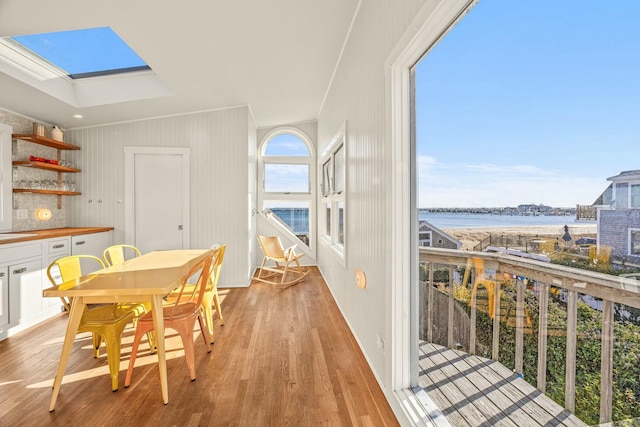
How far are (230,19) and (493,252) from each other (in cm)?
267

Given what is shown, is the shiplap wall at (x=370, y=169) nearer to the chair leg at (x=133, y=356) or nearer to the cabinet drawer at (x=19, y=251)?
the chair leg at (x=133, y=356)

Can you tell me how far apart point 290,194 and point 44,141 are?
3.64m

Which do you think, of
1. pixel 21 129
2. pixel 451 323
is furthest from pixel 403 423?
pixel 21 129

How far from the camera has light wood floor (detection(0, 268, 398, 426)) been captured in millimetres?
1610

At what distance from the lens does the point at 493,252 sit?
1.17 m

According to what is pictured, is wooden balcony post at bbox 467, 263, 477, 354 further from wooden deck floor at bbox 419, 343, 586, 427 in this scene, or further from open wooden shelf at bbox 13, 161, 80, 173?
open wooden shelf at bbox 13, 161, 80, 173

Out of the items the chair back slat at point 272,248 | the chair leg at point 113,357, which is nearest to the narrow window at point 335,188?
the chair back slat at point 272,248

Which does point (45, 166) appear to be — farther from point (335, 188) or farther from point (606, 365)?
point (606, 365)

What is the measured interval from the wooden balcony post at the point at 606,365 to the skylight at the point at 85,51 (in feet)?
12.7

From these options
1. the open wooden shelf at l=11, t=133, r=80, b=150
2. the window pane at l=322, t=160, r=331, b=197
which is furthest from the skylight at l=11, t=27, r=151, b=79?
the window pane at l=322, t=160, r=331, b=197

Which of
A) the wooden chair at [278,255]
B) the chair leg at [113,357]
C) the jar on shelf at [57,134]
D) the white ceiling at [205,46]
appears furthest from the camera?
the wooden chair at [278,255]

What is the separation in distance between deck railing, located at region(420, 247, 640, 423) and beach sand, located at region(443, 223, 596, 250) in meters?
0.07

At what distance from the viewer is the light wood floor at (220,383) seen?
1.61 metres

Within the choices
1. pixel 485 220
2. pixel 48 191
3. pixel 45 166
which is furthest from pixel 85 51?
pixel 485 220
